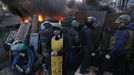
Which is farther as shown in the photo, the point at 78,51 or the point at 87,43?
the point at 78,51

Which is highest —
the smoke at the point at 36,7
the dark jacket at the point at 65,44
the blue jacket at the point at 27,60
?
the smoke at the point at 36,7

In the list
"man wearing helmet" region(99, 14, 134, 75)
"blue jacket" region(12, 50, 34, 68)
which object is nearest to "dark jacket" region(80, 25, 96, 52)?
"man wearing helmet" region(99, 14, 134, 75)

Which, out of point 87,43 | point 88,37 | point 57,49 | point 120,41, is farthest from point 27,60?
point 120,41

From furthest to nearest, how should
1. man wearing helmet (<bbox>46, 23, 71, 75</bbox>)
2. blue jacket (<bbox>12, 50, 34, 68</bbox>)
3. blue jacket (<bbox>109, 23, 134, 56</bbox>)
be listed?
blue jacket (<bbox>12, 50, 34, 68</bbox>) < man wearing helmet (<bbox>46, 23, 71, 75</bbox>) < blue jacket (<bbox>109, 23, 134, 56</bbox>)

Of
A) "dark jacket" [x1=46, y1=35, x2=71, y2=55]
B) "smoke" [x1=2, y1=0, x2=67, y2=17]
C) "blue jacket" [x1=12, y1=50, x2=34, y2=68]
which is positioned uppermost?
"smoke" [x1=2, y1=0, x2=67, y2=17]

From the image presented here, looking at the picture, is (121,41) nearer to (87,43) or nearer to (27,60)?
(87,43)

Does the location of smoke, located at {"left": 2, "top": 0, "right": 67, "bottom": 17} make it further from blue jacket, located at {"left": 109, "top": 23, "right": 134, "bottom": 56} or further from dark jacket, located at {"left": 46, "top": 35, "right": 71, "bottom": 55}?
blue jacket, located at {"left": 109, "top": 23, "right": 134, "bottom": 56}

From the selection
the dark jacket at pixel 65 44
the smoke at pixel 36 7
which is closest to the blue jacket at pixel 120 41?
the dark jacket at pixel 65 44

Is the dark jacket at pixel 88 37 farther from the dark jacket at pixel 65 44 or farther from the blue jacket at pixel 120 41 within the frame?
the blue jacket at pixel 120 41

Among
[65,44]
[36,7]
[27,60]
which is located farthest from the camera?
[36,7]

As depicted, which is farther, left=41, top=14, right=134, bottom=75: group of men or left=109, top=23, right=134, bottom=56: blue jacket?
left=41, top=14, right=134, bottom=75: group of men

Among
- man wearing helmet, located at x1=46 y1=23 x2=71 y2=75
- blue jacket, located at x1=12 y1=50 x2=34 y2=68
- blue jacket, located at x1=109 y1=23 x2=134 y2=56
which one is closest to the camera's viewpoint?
blue jacket, located at x1=109 y1=23 x2=134 y2=56

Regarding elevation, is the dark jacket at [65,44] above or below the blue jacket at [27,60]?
above

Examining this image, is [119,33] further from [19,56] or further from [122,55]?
[19,56]
